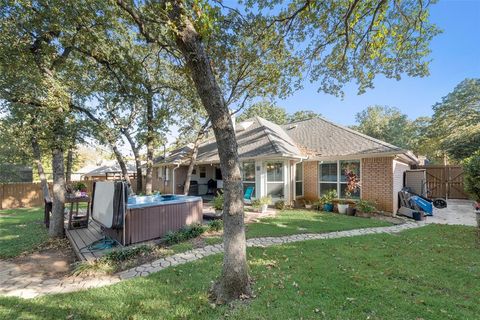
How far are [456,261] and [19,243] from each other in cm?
1141

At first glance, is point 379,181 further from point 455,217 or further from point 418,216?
point 455,217

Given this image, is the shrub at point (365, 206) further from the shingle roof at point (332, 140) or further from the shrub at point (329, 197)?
the shingle roof at point (332, 140)

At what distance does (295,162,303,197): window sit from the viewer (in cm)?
1276

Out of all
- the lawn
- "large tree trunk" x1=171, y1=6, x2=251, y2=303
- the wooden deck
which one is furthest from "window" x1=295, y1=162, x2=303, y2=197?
"large tree trunk" x1=171, y1=6, x2=251, y2=303

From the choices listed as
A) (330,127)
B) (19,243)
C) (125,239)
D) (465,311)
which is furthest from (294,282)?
(330,127)

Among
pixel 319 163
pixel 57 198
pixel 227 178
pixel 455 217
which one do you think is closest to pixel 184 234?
pixel 227 178

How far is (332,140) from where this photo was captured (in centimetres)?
1307

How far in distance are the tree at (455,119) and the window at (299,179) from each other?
15.1 m

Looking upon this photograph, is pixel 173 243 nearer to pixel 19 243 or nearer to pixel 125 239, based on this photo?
pixel 125 239

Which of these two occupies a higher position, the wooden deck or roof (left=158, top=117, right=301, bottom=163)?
roof (left=158, top=117, right=301, bottom=163)

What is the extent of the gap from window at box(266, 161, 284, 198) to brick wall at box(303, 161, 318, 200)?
1.57 meters

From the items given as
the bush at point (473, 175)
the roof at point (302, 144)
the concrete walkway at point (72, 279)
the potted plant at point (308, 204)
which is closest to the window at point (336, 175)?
the roof at point (302, 144)

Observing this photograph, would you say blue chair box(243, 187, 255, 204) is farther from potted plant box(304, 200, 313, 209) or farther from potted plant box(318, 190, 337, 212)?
potted plant box(318, 190, 337, 212)

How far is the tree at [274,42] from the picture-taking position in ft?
11.1
